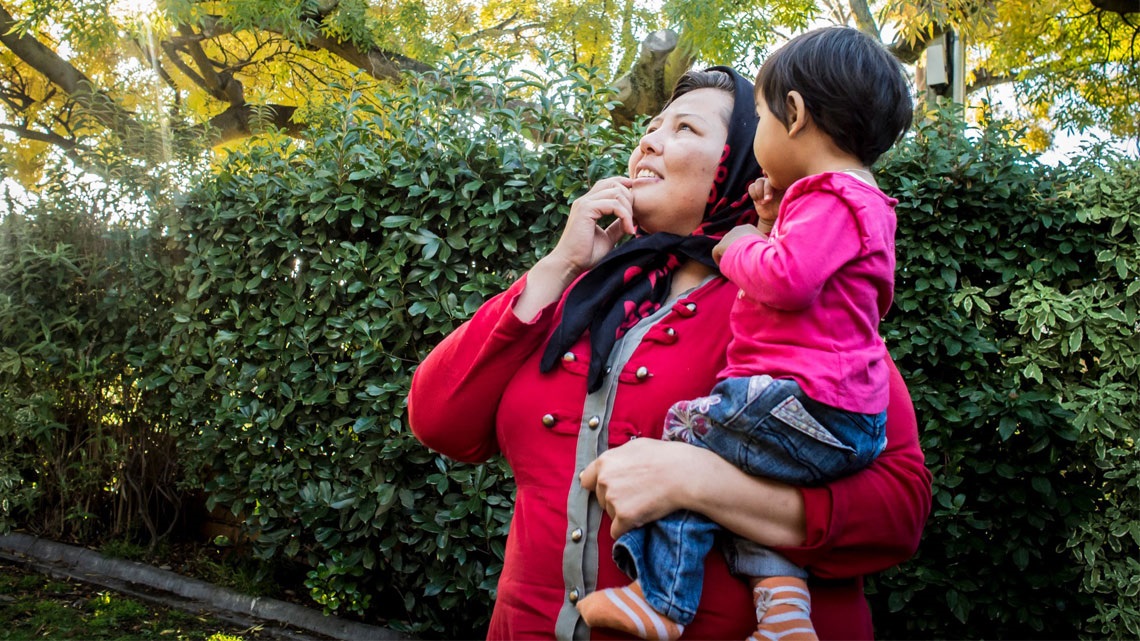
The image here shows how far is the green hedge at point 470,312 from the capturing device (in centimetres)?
349

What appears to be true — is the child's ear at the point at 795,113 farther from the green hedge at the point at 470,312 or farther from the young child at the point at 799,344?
the green hedge at the point at 470,312

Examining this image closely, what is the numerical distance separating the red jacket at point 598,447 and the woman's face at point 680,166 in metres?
0.18

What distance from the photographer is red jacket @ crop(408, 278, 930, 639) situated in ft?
5.02

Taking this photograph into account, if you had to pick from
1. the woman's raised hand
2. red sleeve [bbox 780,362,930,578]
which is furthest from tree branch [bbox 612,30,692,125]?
red sleeve [bbox 780,362,930,578]

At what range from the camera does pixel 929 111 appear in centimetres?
394

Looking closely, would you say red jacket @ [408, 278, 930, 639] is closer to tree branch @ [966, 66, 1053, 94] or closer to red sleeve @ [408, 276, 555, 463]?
red sleeve @ [408, 276, 555, 463]

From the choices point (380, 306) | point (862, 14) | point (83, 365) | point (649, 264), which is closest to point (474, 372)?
point (649, 264)

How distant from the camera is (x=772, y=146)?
5.42 feet

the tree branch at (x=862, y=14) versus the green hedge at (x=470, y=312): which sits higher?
the tree branch at (x=862, y=14)

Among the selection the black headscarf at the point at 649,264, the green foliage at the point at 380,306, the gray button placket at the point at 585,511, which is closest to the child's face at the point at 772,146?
the black headscarf at the point at 649,264

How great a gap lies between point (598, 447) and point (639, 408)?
102mm

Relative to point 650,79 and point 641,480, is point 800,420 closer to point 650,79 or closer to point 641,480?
point 641,480

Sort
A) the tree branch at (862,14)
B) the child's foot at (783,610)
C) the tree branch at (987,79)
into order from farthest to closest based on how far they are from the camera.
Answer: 1. the tree branch at (987,79)
2. the tree branch at (862,14)
3. the child's foot at (783,610)

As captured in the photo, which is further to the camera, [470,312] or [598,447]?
[470,312]
